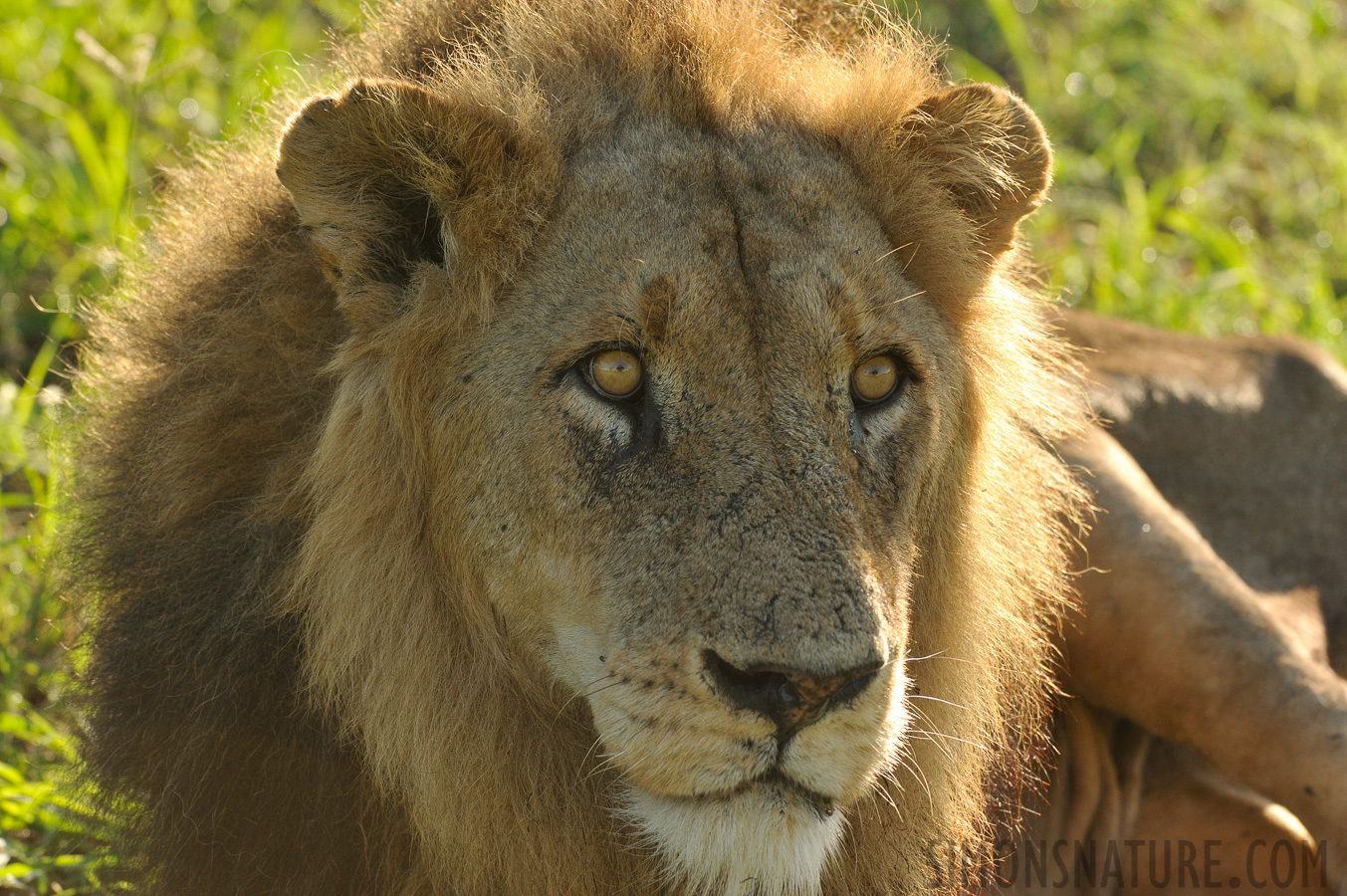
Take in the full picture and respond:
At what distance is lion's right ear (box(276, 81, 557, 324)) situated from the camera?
2305mm

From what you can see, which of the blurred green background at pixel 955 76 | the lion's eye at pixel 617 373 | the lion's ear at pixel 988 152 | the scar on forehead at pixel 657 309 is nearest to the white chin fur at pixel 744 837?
the lion's eye at pixel 617 373

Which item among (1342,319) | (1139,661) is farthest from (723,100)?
(1342,319)

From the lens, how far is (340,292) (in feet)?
8.12

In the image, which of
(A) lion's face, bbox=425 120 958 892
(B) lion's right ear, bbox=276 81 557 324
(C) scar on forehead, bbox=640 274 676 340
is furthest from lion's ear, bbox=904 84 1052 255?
(B) lion's right ear, bbox=276 81 557 324

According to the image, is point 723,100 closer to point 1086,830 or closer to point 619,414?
point 619,414

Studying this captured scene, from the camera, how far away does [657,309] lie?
2361 mm

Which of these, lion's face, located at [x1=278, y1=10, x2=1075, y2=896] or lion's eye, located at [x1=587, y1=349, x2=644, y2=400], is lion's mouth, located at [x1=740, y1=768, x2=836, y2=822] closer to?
lion's face, located at [x1=278, y1=10, x2=1075, y2=896]

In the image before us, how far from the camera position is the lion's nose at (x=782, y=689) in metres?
2.07

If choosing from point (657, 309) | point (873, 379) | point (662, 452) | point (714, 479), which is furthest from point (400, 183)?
point (873, 379)

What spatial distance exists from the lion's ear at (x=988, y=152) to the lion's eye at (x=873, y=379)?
1.64 feet

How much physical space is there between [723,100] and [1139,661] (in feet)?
6.82

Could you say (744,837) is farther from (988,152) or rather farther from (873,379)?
(988,152)

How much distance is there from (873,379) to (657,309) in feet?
1.53

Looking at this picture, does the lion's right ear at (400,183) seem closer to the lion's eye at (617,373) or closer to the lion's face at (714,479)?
the lion's face at (714,479)
